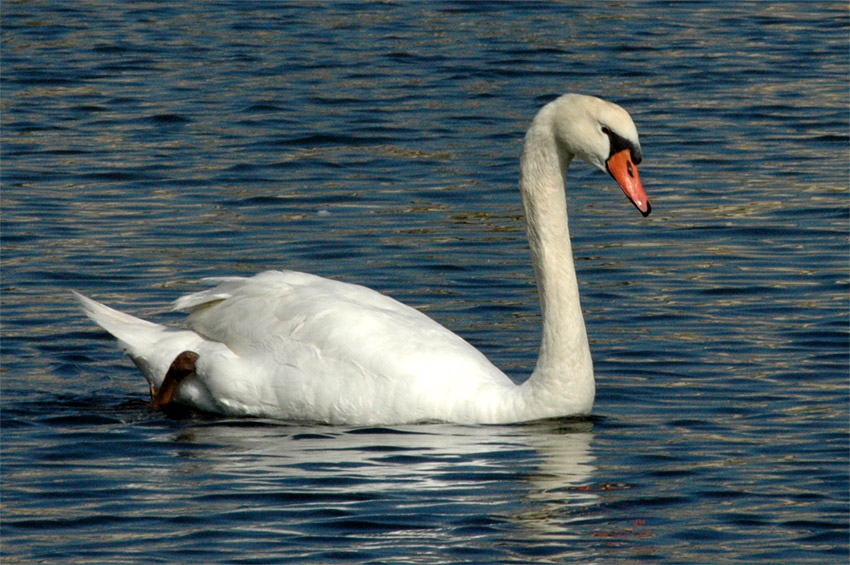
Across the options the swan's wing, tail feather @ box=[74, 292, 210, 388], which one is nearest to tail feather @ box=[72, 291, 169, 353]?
tail feather @ box=[74, 292, 210, 388]

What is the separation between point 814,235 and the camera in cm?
1141

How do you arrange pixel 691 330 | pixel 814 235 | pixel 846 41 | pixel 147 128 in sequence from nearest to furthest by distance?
pixel 691 330 → pixel 814 235 → pixel 147 128 → pixel 846 41

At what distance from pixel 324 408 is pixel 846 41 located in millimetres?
11484

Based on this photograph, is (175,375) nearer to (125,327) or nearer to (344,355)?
(125,327)

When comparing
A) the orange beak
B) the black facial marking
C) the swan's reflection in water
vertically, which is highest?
the black facial marking

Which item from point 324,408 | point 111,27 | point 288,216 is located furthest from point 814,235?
point 111,27

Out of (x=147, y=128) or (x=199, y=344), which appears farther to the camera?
(x=147, y=128)

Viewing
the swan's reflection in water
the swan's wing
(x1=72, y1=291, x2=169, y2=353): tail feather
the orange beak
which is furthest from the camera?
(x1=72, y1=291, x2=169, y2=353): tail feather

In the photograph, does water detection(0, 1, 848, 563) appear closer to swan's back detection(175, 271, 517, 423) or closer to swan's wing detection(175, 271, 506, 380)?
swan's back detection(175, 271, 517, 423)

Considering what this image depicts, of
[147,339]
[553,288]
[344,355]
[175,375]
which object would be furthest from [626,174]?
[147,339]

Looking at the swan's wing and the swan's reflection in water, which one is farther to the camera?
the swan's wing

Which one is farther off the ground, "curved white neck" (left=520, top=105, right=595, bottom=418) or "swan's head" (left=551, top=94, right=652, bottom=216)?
"swan's head" (left=551, top=94, right=652, bottom=216)

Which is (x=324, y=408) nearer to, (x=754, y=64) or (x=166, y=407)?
(x=166, y=407)

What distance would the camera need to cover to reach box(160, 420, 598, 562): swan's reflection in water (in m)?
6.48
